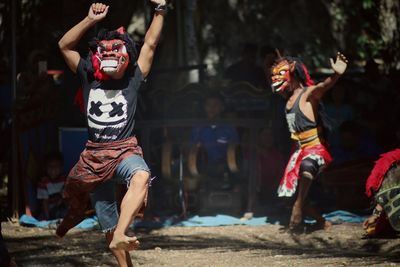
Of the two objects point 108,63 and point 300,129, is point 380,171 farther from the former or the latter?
point 108,63

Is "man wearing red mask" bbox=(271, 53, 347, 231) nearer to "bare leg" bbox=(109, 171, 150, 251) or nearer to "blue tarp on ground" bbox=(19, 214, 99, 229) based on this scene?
"blue tarp on ground" bbox=(19, 214, 99, 229)

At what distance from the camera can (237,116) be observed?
1070 cm

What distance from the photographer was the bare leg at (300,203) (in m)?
9.09

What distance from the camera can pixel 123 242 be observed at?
19.6 feet

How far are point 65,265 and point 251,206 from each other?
3324mm

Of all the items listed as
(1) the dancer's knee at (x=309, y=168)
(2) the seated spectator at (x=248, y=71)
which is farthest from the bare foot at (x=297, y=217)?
(2) the seated spectator at (x=248, y=71)

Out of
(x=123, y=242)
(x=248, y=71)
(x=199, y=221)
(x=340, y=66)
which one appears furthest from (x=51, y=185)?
(x=123, y=242)

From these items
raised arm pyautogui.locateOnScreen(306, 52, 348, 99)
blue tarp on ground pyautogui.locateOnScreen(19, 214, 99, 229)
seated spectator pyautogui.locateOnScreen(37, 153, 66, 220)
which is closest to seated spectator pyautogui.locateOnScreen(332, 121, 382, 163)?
raised arm pyautogui.locateOnScreen(306, 52, 348, 99)

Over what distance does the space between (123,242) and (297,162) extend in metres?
3.59

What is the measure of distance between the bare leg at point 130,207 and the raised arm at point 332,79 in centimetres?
290

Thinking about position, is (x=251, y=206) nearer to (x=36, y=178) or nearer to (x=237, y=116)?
(x=237, y=116)

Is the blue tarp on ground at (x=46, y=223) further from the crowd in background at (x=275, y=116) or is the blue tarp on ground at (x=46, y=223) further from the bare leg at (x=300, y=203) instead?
the bare leg at (x=300, y=203)

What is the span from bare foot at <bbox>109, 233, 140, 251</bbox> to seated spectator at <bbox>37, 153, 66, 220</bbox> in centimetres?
413

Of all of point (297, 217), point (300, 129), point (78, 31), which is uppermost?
point (78, 31)
